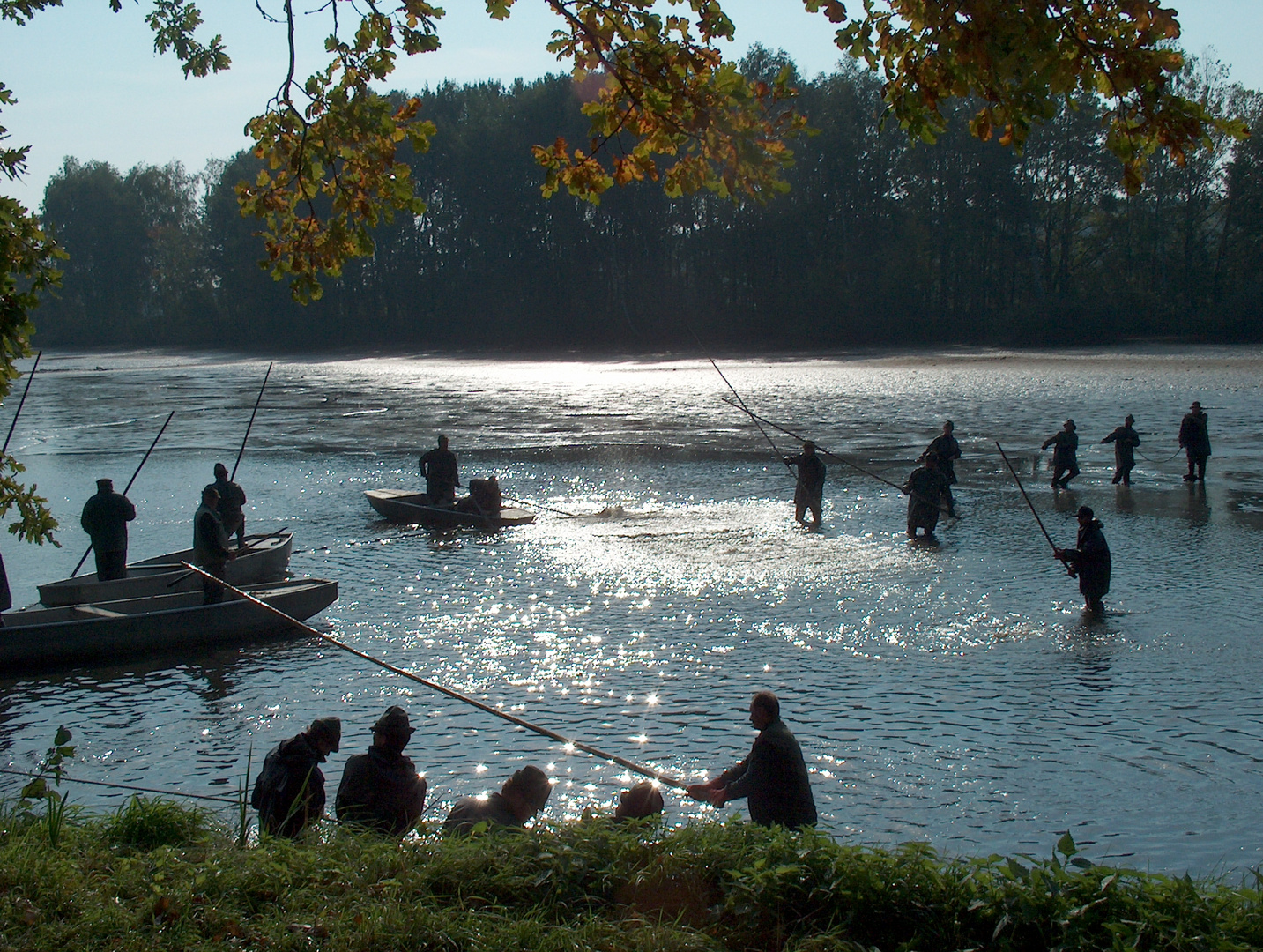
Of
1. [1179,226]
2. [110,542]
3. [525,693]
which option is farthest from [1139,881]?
[1179,226]

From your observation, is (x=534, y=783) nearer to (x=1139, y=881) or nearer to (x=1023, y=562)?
(x=1139, y=881)

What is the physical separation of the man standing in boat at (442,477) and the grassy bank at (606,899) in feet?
51.7

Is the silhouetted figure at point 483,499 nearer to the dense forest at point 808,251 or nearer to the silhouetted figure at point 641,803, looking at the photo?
the silhouetted figure at point 641,803

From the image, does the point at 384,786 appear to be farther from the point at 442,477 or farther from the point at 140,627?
the point at 442,477

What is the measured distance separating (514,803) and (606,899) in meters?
1.78

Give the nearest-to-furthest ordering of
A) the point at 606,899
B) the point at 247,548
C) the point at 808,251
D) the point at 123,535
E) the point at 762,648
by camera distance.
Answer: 1. the point at 606,899
2. the point at 762,648
3. the point at 123,535
4. the point at 247,548
5. the point at 808,251

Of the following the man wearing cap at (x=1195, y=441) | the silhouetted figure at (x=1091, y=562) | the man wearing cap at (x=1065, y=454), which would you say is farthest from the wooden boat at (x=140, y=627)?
the man wearing cap at (x=1195, y=441)

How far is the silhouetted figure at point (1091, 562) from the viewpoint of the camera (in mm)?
13547

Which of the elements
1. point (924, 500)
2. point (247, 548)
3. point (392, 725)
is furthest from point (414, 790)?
point (924, 500)

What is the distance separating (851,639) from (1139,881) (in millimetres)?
7932

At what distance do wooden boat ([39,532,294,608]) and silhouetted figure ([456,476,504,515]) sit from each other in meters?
4.22

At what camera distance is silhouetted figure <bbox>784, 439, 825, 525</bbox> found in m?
20.1

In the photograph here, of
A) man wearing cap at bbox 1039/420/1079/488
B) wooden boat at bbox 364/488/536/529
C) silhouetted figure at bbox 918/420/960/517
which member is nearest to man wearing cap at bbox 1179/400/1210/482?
man wearing cap at bbox 1039/420/1079/488

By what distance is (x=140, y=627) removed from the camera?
1312 cm
